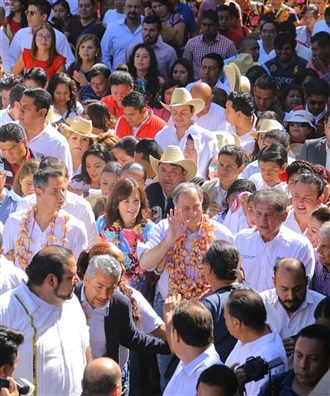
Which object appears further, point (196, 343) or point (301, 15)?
point (301, 15)

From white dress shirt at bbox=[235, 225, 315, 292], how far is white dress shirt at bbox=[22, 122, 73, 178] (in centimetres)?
249

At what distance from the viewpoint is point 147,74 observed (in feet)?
39.2

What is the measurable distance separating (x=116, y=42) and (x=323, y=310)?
7.54 metres

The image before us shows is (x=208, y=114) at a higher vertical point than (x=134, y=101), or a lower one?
lower

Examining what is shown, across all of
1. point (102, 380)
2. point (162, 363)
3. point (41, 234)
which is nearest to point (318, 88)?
point (41, 234)

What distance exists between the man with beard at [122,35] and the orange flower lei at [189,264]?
19.3 feet

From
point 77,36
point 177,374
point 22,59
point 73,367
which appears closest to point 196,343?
point 177,374

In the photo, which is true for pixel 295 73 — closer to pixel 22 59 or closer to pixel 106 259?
pixel 22 59

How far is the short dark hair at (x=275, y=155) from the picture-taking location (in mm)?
8523

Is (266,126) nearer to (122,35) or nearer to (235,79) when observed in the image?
(235,79)

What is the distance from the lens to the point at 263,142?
944cm

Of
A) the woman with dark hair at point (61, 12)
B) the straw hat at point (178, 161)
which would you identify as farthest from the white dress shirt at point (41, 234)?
the woman with dark hair at point (61, 12)

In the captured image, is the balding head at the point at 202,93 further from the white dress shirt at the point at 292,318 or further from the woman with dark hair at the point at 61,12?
the white dress shirt at the point at 292,318

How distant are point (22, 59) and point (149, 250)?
606cm
